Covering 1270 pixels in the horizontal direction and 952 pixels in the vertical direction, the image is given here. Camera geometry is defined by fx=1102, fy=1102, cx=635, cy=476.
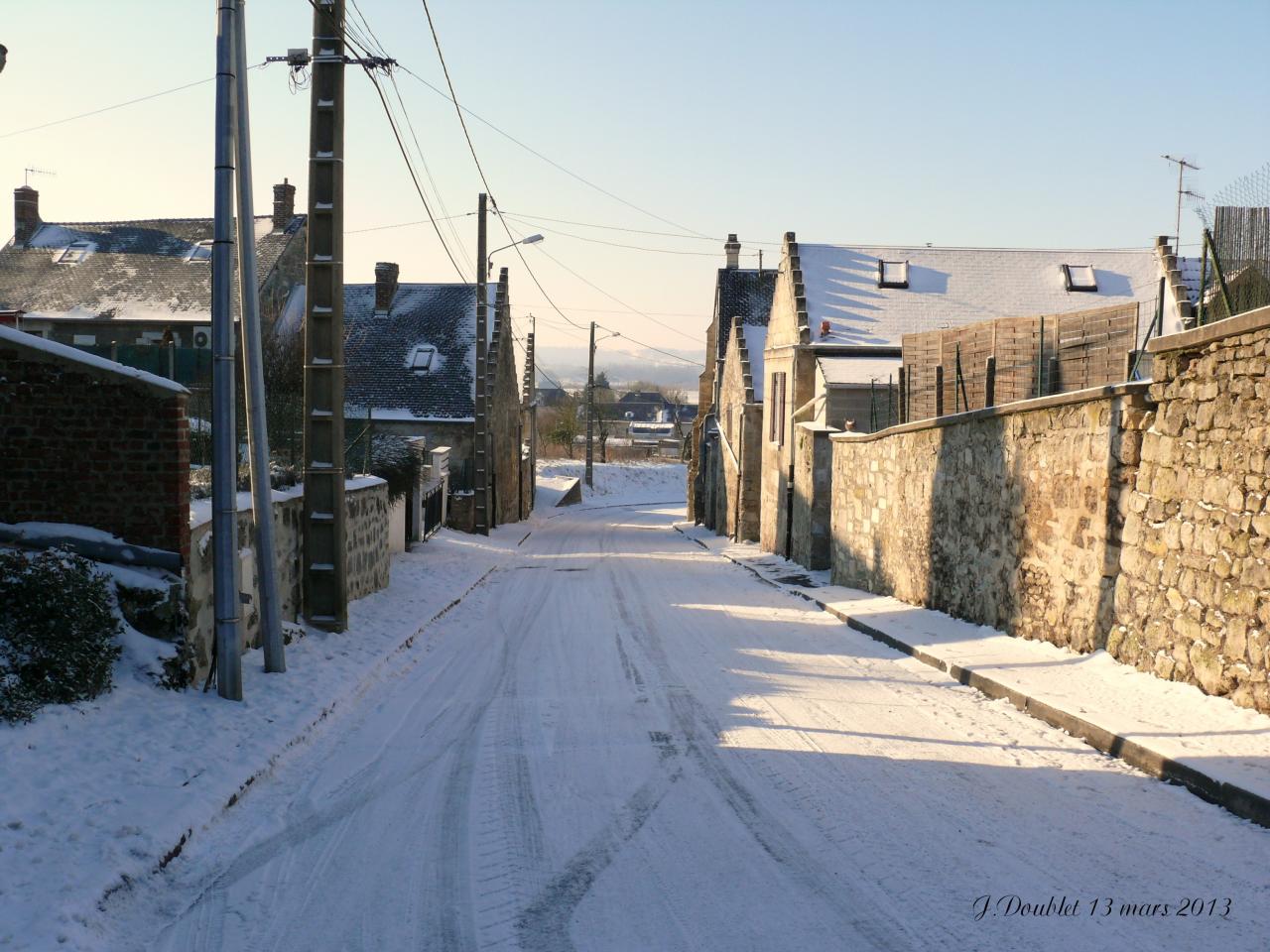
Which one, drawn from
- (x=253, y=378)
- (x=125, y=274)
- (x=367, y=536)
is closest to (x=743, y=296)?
(x=125, y=274)

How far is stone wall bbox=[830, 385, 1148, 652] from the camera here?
9.70 meters

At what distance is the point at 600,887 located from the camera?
5031 mm

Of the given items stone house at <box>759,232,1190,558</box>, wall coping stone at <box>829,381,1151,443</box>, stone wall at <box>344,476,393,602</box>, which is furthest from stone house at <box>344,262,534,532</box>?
wall coping stone at <box>829,381,1151,443</box>

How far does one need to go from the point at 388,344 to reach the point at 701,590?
24614mm

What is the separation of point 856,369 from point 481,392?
11179mm

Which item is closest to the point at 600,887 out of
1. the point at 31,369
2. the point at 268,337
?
the point at 31,369

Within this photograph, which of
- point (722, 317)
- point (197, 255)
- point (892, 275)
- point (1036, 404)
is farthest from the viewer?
point (722, 317)

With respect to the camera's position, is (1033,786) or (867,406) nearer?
(1033,786)

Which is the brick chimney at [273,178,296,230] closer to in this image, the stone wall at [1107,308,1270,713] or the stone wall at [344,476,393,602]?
the stone wall at [344,476,393,602]

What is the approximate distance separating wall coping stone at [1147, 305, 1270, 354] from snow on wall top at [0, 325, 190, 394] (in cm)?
759

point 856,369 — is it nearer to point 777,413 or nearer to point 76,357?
point 777,413

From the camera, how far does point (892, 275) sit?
95.1 feet

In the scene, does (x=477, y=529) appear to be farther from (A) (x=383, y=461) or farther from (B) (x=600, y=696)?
(B) (x=600, y=696)

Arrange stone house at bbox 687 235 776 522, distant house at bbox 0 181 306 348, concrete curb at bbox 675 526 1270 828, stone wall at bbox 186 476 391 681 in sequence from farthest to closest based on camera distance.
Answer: stone house at bbox 687 235 776 522, distant house at bbox 0 181 306 348, stone wall at bbox 186 476 391 681, concrete curb at bbox 675 526 1270 828
